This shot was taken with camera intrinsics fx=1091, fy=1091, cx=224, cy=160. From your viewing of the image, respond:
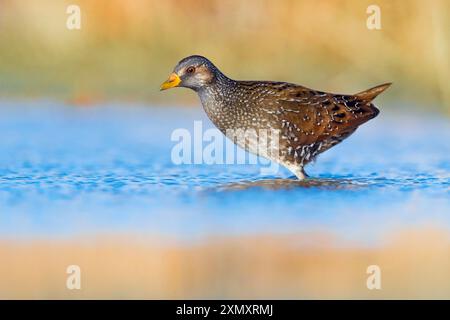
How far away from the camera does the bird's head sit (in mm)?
10102

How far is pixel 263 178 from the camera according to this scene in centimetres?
1021

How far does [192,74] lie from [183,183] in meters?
1.04

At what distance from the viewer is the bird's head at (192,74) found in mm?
10102

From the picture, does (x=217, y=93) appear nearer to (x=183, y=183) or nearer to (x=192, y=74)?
(x=192, y=74)

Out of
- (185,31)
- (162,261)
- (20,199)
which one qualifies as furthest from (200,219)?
(185,31)

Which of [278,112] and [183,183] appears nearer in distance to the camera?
[183,183]

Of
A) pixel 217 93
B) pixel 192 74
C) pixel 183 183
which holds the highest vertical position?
pixel 192 74

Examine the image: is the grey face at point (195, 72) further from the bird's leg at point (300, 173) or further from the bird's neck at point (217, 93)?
the bird's leg at point (300, 173)

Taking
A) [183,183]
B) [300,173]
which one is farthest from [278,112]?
[183,183]

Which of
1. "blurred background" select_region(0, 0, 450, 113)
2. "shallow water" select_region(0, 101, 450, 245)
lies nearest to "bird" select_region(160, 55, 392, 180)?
"shallow water" select_region(0, 101, 450, 245)

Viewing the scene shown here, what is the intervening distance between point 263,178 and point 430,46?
14.2 feet

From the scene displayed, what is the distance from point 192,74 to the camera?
10148mm

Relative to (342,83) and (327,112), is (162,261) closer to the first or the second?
(327,112)

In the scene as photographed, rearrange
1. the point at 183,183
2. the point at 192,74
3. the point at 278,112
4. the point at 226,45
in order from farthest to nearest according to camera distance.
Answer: the point at 226,45 → the point at 192,74 → the point at 278,112 → the point at 183,183
